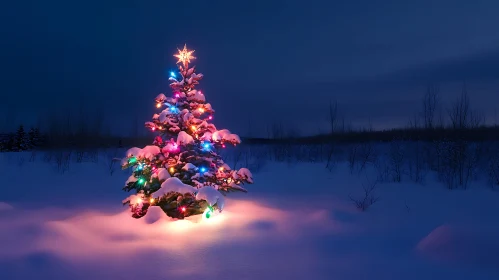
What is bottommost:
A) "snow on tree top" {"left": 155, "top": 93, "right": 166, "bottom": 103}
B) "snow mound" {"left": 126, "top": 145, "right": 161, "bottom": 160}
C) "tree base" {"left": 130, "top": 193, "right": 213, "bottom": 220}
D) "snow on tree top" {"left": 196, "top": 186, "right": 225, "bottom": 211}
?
"tree base" {"left": 130, "top": 193, "right": 213, "bottom": 220}

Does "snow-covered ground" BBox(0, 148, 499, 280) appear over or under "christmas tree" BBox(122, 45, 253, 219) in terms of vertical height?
under

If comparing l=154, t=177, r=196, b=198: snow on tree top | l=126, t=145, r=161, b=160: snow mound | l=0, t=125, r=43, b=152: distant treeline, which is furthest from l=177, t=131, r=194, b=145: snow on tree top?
l=0, t=125, r=43, b=152: distant treeline

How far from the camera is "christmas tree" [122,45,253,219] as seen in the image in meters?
5.13

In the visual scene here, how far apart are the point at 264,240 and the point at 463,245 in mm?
2448

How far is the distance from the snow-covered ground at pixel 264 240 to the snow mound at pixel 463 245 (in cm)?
1

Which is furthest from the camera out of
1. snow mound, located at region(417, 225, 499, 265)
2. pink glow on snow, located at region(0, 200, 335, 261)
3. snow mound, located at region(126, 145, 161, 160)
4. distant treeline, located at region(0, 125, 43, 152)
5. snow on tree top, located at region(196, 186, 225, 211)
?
distant treeline, located at region(0, 125, 43, 152)

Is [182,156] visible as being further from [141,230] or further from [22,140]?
[22,140]

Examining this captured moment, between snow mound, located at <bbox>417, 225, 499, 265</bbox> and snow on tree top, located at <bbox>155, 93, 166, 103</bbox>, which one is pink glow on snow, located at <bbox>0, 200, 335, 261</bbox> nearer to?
snow mound, located at <bbox>417, 225, 499, 265</bbox>

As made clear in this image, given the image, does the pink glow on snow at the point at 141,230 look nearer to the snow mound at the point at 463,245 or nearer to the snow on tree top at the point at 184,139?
the snow on tree top at the point at 184,139

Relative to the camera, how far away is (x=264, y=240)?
4.32 meters

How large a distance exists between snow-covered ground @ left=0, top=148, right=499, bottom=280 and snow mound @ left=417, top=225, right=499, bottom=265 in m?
0.01

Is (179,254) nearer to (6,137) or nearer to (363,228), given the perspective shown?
(363,228)

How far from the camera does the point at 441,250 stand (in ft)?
12.3

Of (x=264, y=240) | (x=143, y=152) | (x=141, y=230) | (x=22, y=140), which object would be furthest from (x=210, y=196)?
(x=22, y=140)
